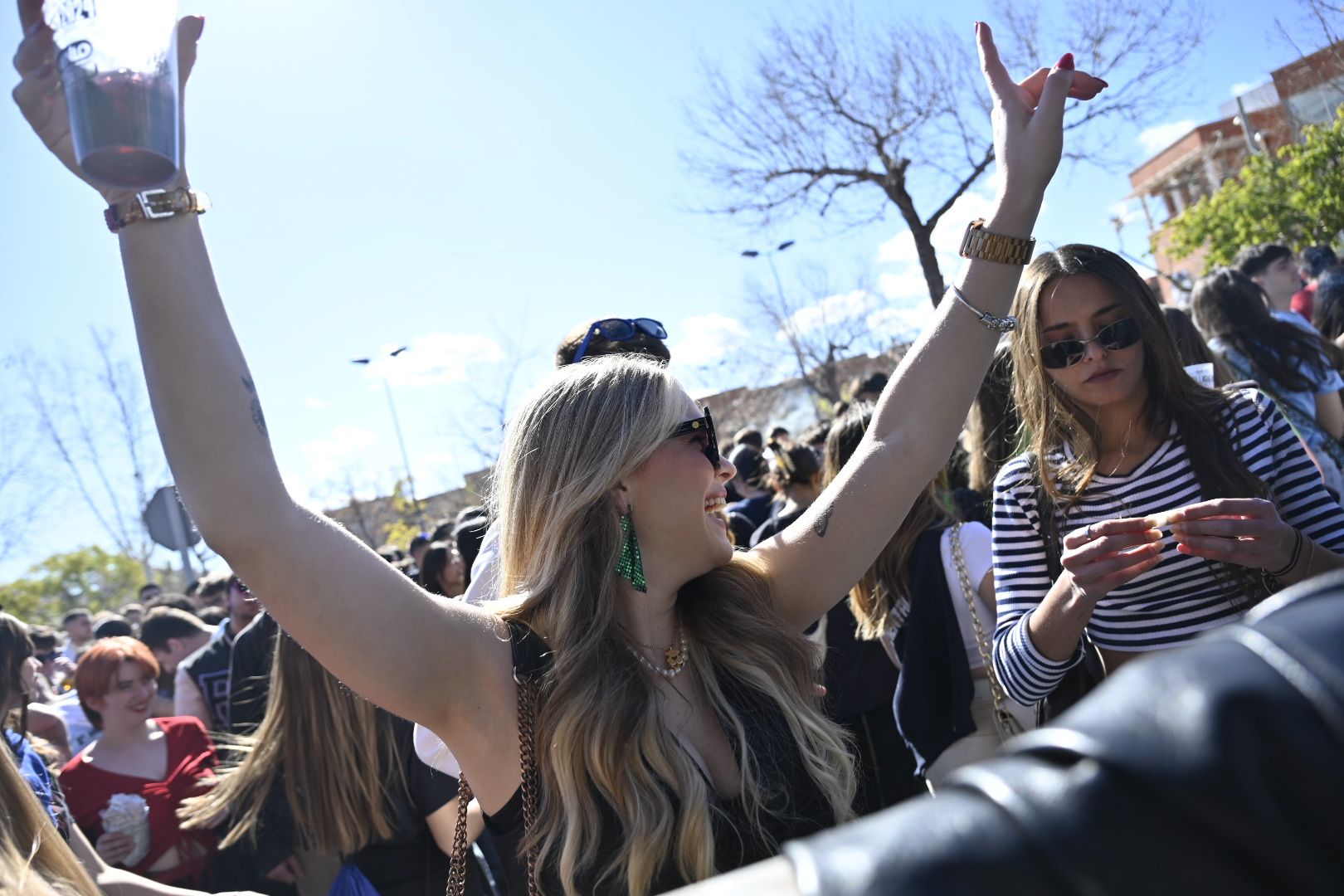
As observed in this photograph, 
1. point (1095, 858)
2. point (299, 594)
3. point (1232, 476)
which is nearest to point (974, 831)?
point (1095, 858)

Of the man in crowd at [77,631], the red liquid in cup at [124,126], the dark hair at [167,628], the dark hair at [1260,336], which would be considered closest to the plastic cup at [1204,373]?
the dark hair at [1260,336]

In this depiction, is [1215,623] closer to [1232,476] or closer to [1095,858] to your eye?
[1232,476]

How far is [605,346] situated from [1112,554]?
1.86m

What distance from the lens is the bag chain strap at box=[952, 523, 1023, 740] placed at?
3.13 metres

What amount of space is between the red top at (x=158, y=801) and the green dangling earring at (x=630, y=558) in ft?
10.4

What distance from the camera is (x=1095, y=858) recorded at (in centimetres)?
55

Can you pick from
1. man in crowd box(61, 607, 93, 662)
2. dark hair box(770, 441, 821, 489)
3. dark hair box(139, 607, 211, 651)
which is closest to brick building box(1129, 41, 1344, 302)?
dark hair box(770, 441, 821, 489)

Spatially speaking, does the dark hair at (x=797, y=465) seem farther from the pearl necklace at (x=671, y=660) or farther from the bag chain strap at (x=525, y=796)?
the bag chain strap at (x=525, y=796)

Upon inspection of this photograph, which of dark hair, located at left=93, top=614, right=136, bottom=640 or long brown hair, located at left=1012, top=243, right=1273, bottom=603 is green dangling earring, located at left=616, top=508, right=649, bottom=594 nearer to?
long brown hair, located at left=1012, top=243, right=1273, bottom=603

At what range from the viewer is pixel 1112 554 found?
218 centimetres

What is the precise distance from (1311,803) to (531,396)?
1.90 metres

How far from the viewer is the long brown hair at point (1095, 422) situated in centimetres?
248

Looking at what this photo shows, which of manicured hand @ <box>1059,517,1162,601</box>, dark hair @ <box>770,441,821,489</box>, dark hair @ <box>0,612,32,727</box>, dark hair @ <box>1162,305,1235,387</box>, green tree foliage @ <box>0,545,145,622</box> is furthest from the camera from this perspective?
green tree foliage @ <box>0,545,145,622</box>

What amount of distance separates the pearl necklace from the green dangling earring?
0.15m
